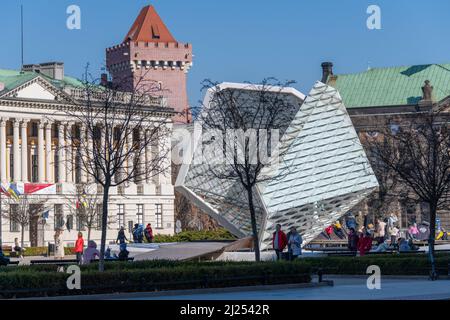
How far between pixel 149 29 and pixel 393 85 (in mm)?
35629

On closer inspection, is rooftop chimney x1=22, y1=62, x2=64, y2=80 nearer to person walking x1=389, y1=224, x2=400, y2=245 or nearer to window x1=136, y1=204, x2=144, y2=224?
window x1=136, y1=204, x2=144, y2=224

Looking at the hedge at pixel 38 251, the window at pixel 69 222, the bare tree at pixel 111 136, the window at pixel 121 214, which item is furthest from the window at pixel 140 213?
the bare tree at pixel 111 136

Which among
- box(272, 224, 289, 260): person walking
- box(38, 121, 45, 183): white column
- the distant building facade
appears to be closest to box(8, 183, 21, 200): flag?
box(38, 121, 45, 183): white column

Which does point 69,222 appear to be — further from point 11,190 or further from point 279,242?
point 279,242

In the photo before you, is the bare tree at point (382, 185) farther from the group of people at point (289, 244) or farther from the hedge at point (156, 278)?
the hedge at point (156, 278)

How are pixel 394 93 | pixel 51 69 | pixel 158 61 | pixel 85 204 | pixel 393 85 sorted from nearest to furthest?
pixel 85 204 < pixel 51 69 < pixel 394 93 < pixel 393 85 < pixel 158 61

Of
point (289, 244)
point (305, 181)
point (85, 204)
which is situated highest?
point (85, 204)

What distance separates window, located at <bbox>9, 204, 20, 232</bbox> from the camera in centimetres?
9956

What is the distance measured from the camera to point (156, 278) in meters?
37.5

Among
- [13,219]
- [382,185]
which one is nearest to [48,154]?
[13,219]

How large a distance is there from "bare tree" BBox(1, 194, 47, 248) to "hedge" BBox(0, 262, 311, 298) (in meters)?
58.6

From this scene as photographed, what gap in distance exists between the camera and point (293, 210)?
6297 centimetres
